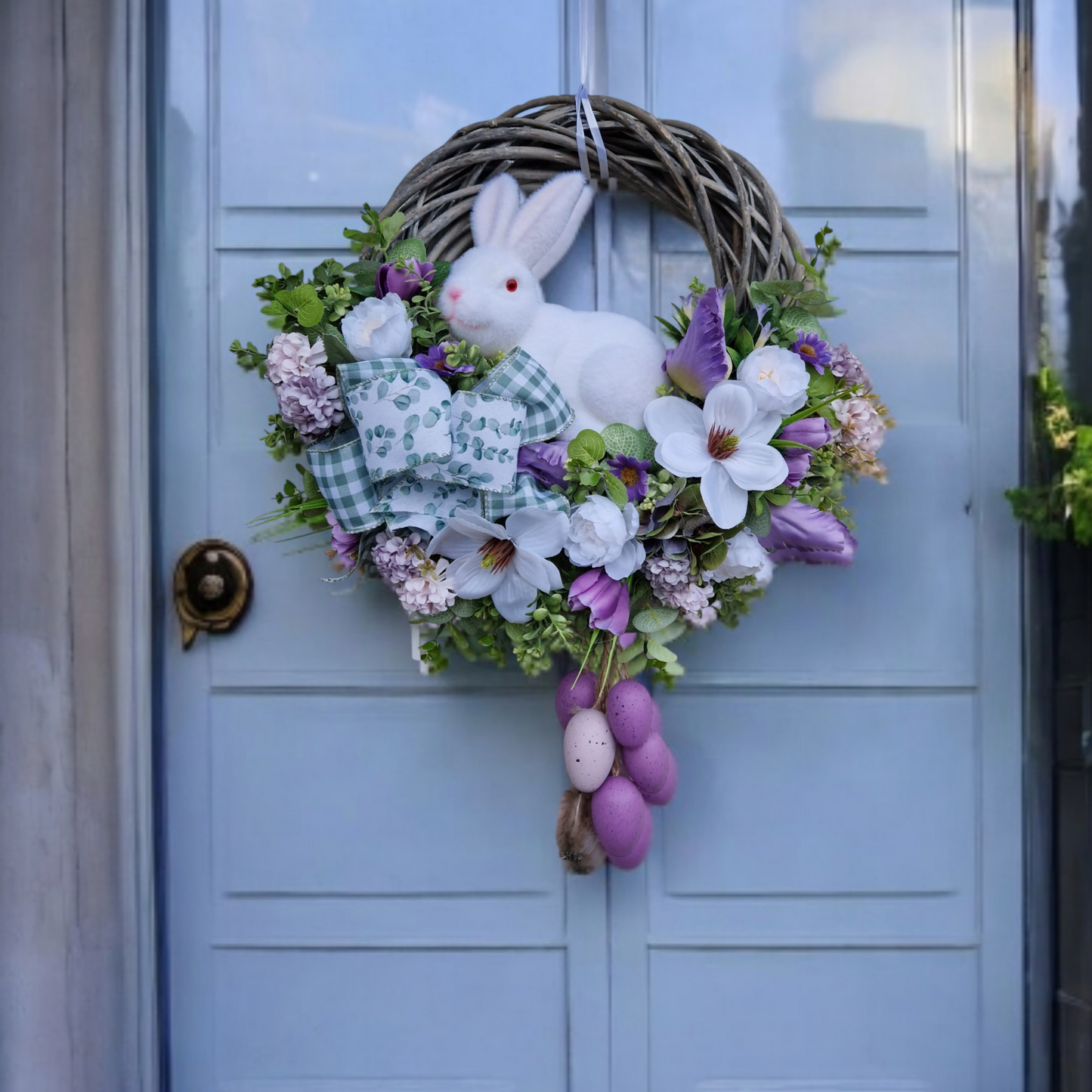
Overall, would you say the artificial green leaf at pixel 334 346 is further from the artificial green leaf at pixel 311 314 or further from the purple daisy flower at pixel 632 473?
the purple daisy flower at pixel 632 473

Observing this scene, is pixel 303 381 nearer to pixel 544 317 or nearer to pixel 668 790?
pixel 544 317

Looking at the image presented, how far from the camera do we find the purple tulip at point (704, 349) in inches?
39.6

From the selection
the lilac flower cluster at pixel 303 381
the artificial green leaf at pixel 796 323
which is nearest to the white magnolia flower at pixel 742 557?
the artificial green leaf at pixel 796 323

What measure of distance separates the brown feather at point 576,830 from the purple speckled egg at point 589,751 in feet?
0.13

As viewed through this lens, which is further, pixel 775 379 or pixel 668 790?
pixel 668 790

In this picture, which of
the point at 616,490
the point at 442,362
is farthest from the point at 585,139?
the point at 616,490

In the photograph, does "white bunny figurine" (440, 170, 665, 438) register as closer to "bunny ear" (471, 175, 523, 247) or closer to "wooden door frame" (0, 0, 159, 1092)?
"bunny ear" (471, 175, 523, 247)

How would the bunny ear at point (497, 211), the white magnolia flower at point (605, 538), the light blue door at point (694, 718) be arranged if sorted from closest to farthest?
the white magnolia flower at point (605, 538) < the bunny ear at point (497, 211) < the light blue door at point (694, 718)

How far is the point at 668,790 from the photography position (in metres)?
1.15

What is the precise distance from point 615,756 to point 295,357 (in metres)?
0.55

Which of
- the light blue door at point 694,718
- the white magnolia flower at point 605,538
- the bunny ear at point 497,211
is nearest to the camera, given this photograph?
the white magnolia flower at point 605,538

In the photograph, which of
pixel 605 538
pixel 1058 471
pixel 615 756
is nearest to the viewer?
pixel 605 538

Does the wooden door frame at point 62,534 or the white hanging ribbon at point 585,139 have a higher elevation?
the white hanging ribbon at point 585,139

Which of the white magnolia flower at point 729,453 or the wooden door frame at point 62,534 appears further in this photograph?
the wooden door frame at point 62,534
